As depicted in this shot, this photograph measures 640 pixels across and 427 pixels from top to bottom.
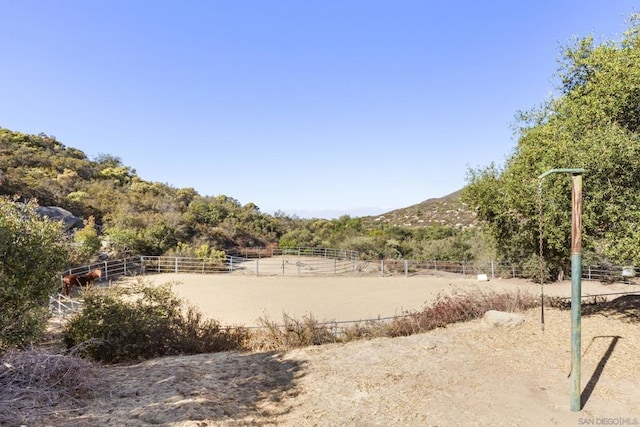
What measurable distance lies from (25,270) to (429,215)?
5325 centimetres

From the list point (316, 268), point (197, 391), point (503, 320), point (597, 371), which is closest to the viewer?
point (197, 391)

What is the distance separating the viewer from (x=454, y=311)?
892cm

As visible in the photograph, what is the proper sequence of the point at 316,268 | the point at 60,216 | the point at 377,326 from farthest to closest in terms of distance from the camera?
the point at 316,268 → the point at 60,216 → the point at 377,326

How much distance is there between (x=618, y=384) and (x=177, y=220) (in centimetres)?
2598

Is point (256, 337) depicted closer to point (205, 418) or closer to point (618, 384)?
point (205, 418)

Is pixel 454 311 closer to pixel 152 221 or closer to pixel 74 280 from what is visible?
pixel 74 280

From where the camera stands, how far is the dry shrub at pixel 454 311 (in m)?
8.11

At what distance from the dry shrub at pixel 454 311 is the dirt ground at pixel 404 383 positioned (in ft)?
1.47

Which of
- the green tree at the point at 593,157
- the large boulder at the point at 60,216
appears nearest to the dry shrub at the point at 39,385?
the green tree at the point at 593,157

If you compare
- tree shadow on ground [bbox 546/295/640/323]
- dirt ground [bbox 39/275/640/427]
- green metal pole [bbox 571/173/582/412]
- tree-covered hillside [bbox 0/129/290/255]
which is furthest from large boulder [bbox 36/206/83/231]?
green metal pole [bbox 571/173/582/412]

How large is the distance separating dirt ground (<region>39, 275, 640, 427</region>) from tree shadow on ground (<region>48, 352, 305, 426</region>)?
1 cm

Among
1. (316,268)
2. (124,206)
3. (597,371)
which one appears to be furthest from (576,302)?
(124,206)

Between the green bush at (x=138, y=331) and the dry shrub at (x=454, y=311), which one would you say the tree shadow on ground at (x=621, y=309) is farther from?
the green bush at (x=138, y=331)

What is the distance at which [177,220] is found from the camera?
27000 mm
